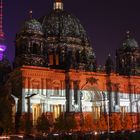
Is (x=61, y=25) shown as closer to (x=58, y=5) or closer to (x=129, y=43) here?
(x=58, y=5)

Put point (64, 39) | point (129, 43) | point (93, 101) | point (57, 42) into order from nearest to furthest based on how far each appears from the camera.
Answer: point (93, 101) < point (57, 42) < point (64, 39) < point (129, 43)

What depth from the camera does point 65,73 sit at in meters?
62.8

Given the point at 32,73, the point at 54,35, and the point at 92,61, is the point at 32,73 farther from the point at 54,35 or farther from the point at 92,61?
the point at 92,61

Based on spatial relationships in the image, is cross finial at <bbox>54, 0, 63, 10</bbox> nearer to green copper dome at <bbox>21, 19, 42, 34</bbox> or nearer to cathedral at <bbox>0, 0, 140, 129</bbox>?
cathedral at <bbox>0, 0, 140, 129</bbox>

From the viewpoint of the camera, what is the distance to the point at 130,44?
2955 inches

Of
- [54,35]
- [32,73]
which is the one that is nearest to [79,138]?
[32,73]

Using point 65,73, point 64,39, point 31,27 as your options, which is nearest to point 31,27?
point 31,27

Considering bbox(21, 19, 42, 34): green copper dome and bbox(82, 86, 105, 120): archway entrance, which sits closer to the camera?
bbox(21, 19, 42, 34): green copper dome

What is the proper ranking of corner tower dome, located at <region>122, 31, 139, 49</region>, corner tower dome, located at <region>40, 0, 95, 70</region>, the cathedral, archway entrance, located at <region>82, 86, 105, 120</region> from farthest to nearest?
corner tower dome, located at <region>122, 31, 139, 49</region> < corner tower dome, located at <region>40, 0, 95, 70</region> < archway entrance, located at <region>82, 86, 105, 120</region> < the cathedral

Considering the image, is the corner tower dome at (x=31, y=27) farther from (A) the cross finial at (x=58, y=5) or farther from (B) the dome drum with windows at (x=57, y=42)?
(A) the cross finial at (x=58, y=5)

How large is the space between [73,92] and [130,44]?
18426 mm

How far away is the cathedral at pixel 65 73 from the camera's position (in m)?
58.6

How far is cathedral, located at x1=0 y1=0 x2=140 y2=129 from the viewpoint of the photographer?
58.6 metres

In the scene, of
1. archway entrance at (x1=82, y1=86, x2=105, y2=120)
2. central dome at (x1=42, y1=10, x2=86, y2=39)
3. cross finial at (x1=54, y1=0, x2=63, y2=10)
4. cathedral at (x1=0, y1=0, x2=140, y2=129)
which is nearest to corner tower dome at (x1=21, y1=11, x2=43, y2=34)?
cathedral at (x1=0, y1=0, x2=140, y2=129)
